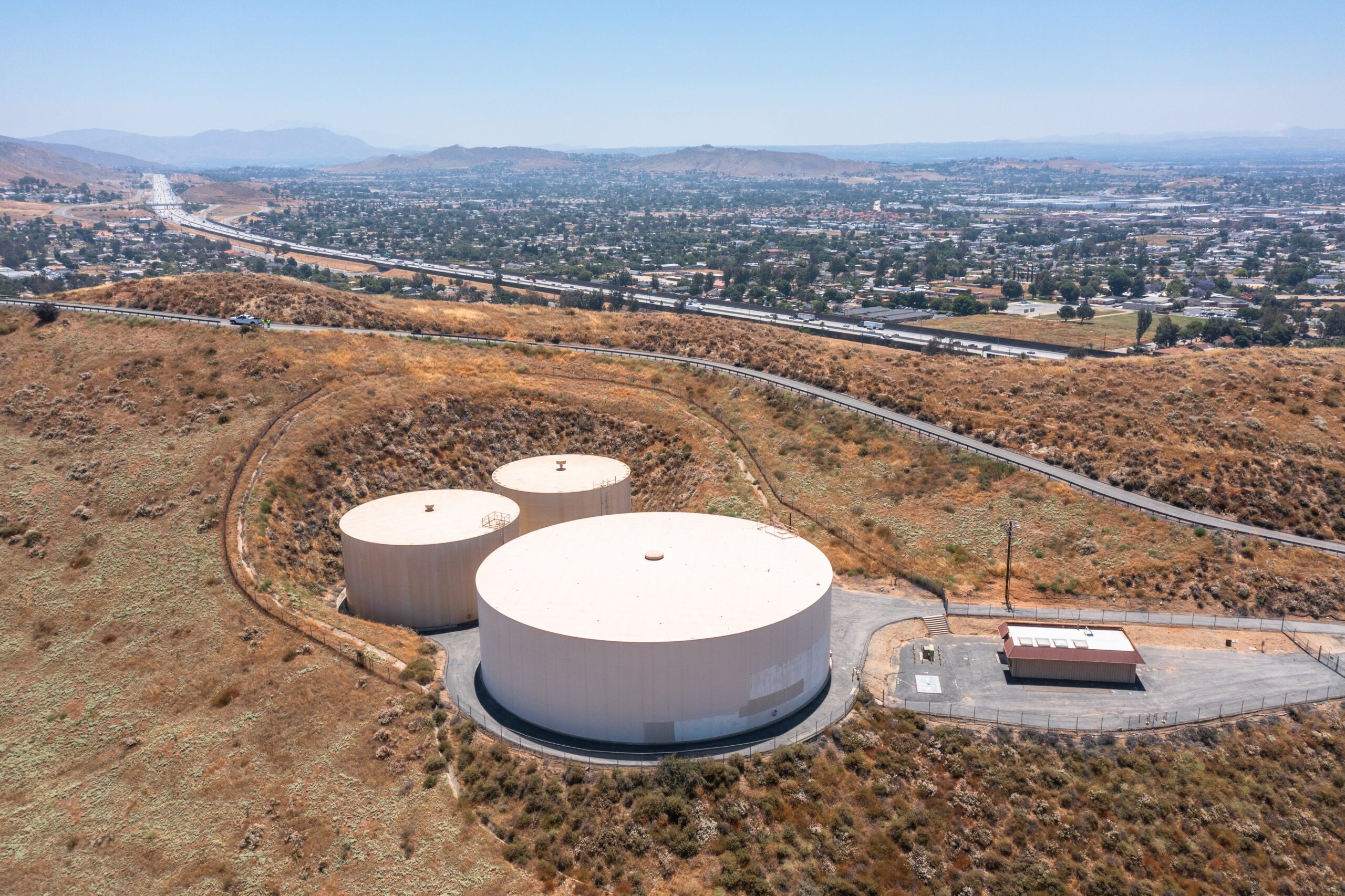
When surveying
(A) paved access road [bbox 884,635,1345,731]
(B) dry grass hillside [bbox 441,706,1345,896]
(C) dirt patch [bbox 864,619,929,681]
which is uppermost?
(C) dirt patch [bbox 864,619,929,681]

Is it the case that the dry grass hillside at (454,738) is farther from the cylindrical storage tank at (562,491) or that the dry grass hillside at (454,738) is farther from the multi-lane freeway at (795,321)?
the multi-lane freeway at (795,321)

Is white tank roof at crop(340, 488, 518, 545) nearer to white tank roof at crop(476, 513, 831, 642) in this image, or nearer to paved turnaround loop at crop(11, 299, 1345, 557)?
white tank roof at crop(476, 513, 831, 642)

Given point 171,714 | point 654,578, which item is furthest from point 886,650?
point 171,714

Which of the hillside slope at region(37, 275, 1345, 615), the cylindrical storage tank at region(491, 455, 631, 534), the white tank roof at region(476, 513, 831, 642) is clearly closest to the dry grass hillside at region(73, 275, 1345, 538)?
the hillside slope at region(37, 275, 1345, 615)

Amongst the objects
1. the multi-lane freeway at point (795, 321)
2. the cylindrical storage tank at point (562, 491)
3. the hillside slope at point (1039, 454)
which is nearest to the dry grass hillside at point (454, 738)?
the hillside slope at point (1039, 454)

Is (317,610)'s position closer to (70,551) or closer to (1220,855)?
(70,551)

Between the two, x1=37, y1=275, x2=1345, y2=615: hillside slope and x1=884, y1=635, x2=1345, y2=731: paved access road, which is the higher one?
x1=37, y1=275, x2=1345, y2=615: hillside slope
